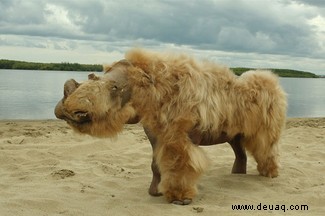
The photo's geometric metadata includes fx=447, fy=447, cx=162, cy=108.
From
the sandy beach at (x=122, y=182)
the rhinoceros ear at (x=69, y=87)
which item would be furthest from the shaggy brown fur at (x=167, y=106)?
the sandy beach at (x=122, y=182)

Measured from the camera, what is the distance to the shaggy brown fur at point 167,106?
14.1 feet

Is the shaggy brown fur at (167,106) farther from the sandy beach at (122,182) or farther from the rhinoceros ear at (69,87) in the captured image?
the sandy beach at (122,182)

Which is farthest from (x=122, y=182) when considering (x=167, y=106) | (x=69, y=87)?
(x=69, y=87)

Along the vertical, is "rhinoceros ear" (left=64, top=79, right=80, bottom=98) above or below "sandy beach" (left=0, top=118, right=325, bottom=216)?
above

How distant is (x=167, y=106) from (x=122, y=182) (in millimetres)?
1502

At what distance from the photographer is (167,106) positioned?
178 inches

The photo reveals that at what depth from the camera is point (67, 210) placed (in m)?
4.27

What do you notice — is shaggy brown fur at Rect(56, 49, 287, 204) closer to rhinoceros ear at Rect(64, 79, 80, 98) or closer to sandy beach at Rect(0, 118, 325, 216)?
rhinoceros ear at Rect(64, 79, 80, 98)

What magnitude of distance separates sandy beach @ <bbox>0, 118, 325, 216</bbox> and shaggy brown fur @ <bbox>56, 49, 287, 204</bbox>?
31 centimetres

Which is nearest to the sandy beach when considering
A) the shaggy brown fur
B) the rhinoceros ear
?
the shaggy brown fur

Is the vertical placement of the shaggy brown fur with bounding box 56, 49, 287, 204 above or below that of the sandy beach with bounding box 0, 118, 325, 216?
above

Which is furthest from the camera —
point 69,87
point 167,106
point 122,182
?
point 122,182

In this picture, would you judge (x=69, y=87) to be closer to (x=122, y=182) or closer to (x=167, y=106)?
(x=167, y=106)

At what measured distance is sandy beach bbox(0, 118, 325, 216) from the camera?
436 cm
